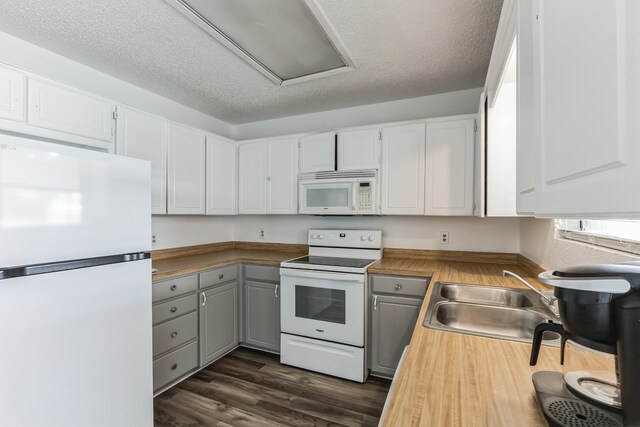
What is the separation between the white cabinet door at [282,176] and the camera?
9.85ft

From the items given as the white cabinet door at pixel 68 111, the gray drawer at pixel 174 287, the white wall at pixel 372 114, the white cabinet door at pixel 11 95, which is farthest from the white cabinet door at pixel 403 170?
the white cabinet door at pixel 11 95

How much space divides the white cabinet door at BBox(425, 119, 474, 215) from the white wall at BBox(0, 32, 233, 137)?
93.8 inches

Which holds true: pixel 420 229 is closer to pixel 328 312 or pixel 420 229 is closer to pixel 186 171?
pixel 328 312

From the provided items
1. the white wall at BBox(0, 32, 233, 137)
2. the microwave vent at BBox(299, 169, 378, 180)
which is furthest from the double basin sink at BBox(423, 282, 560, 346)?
the white wall at BBox(0, 32, 233, 137)

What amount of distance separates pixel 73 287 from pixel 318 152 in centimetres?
207

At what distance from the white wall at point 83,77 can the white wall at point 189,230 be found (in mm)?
998

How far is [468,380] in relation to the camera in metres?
0.82

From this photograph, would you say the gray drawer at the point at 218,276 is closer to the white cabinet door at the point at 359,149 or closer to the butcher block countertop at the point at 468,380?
the white cabinet door at the point at 359,149

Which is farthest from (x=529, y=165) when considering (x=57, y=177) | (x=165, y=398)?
(x=165, y=398)

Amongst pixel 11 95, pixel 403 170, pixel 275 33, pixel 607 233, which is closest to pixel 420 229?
pixel 403 170

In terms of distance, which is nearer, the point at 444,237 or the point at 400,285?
the point at 400,285

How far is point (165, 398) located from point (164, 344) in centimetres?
38

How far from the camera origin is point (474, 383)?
2.65 feet

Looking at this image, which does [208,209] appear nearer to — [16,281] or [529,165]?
[16,281]
